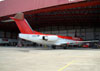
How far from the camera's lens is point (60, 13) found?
31859 millimetres

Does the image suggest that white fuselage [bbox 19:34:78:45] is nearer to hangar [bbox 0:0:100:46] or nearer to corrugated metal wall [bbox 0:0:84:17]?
hangar [bbox 0:0:100:46]

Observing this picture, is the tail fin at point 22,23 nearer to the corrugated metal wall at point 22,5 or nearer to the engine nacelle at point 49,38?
the engine nacelle at point 49,38

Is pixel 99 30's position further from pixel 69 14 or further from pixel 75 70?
pixel 75 70

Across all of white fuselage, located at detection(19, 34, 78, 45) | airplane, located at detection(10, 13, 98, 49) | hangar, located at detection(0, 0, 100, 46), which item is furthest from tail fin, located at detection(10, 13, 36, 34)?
hangar, located at detection(0, 0, 100, 46)

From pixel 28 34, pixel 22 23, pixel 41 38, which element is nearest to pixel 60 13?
pixel 41 38

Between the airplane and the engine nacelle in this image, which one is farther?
the engine nacelle

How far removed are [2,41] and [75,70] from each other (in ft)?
161

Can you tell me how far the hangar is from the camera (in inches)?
948

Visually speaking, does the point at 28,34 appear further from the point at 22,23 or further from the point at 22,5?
the point at 22,5

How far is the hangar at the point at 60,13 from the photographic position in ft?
79.0

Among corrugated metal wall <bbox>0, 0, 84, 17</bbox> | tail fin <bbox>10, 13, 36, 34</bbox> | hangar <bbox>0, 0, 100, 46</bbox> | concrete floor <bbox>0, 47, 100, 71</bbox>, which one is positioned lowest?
concrete floor <bbox>0, 47, 100, 71</bbox>

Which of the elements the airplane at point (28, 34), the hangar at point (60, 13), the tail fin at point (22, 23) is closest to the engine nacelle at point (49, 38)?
the airplane at point (28, 34)

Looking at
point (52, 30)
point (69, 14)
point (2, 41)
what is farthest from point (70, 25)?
point (2, 41)

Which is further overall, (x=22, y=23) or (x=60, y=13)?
(x=60, y=13)
